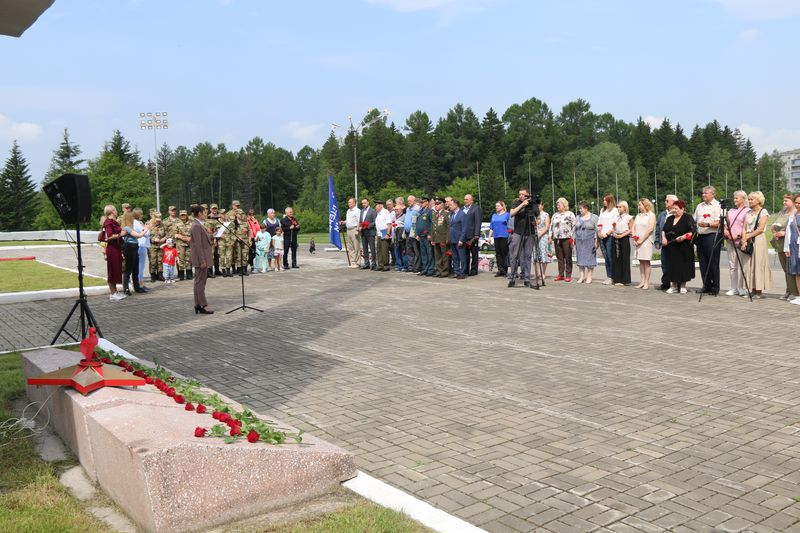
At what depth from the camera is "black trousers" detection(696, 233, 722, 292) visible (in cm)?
1408

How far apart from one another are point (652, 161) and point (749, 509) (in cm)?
13017

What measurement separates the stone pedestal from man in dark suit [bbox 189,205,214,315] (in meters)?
8.00

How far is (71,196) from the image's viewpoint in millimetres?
8945

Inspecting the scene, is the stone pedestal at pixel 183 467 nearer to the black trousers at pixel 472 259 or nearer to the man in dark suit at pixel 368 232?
the black trousers at pixel 472 259

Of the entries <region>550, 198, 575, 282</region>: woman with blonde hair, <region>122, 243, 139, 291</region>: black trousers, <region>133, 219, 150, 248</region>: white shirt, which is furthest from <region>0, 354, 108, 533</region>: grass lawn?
<region>550, 198, 575, 282</region>: woman with blonde hair

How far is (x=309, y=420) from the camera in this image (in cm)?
615

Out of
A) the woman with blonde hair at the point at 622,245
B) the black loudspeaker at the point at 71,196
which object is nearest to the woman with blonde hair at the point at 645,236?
the woman with blonde hair at the point at 622,245

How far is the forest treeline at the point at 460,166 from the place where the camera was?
96312 mm

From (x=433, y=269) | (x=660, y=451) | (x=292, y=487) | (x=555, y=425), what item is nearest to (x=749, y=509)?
(x=660, y=451)

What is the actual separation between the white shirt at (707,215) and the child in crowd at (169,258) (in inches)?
539

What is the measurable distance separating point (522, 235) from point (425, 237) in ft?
14.7

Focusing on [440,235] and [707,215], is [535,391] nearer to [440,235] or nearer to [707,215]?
[707,215]

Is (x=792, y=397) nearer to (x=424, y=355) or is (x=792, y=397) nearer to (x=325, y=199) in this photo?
(x=424, y=355)

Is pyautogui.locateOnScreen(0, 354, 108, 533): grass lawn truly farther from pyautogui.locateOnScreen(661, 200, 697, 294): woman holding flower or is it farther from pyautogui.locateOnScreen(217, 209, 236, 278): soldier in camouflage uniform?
pyautogui.locateOnScreen(217, 209, 236, 278): soldier in camouflage uniform
